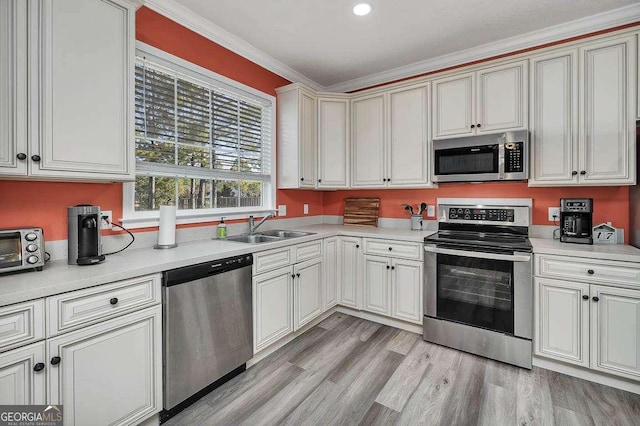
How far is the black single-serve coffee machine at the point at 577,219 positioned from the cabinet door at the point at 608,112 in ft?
0.61

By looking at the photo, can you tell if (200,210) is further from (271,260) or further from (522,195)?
(522,195)

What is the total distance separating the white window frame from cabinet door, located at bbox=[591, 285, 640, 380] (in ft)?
9.27

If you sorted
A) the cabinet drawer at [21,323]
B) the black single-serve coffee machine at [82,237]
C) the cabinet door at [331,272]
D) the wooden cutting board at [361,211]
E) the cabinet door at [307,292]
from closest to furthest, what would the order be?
the cabinet drawer at [21,323] < the black single-serve coffee machine at [82,237] < the cabinet door at [307,292] < the cabinet door at [331,272] < the wooden cutting board at [361,211]

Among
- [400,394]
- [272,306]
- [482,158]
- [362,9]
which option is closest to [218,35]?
[362,9]

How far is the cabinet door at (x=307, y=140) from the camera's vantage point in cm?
326

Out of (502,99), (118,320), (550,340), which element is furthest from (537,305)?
(118,320)

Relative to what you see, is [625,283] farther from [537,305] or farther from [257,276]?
[257,276]

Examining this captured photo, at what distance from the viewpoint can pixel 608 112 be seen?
7.44ft

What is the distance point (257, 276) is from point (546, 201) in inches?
103

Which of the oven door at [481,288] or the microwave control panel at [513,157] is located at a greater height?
the microwave control panel at [513,157]

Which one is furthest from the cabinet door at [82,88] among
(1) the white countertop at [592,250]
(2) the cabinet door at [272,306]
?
(1) the white countertop at [592,250]

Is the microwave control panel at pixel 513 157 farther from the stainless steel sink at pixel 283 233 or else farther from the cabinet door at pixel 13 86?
the cabinet door at pixel 13 86

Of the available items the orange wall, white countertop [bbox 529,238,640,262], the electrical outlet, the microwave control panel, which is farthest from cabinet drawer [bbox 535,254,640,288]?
the electrical outlet

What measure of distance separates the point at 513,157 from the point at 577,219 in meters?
0.68
